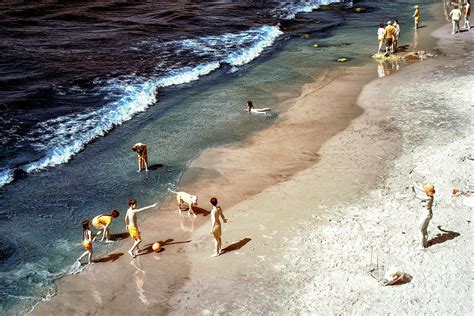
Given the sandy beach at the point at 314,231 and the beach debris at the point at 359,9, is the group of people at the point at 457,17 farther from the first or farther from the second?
the sandy beach at the point at 314,231

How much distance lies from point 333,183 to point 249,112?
8.38 m

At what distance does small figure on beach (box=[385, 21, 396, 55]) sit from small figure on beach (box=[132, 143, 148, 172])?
18654 millimetres

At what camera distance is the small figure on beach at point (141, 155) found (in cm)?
1834

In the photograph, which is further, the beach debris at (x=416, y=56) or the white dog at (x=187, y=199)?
the beach debris at (x=416, y=56)

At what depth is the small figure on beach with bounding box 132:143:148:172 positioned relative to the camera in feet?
60.2

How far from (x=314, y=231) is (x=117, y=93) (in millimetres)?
17273

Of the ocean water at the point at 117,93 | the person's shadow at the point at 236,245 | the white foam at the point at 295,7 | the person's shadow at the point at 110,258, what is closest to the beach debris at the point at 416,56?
the ocean water at the point at 117,93

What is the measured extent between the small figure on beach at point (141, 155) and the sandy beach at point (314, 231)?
1910 millimetres

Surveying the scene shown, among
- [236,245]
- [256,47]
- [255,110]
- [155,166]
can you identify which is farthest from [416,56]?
[236,245]

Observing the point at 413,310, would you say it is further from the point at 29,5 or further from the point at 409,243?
the point at 29,5

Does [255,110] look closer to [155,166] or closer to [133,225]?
[155,166]

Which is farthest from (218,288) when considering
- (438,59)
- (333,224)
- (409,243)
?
(438,59)

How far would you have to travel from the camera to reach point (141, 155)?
18.6 m

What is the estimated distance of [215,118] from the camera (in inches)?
943
